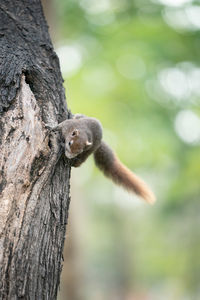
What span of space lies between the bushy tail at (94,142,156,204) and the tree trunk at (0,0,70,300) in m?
1.48

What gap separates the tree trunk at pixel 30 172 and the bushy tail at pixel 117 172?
1.48m

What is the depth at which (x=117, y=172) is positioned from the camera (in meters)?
4.34

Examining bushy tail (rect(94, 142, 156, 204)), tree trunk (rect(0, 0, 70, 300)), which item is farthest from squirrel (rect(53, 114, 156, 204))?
tree trunk (rect(0, 0, 70, 300))

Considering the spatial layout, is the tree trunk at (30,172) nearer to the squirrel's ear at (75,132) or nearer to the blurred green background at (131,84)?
the squirrel's ear at (75,132)

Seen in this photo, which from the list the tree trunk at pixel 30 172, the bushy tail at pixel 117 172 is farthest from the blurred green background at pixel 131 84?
the tree trunk at pixel 30 172

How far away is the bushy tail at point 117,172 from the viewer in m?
4.23

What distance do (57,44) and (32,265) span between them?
4.89 m

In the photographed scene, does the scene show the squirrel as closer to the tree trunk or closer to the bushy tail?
the bushy tail

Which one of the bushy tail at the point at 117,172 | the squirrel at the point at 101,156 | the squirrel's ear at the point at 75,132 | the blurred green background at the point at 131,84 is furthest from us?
the blurred green background at the point at 131,84

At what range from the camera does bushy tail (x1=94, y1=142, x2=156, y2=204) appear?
4.23 metres

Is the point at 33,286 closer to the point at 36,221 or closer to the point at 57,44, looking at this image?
the point at 36,221

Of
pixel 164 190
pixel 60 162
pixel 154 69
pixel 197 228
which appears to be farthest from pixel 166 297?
pixel 60 162

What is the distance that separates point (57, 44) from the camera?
21.5 ft

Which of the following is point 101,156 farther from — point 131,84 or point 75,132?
point 131,84
